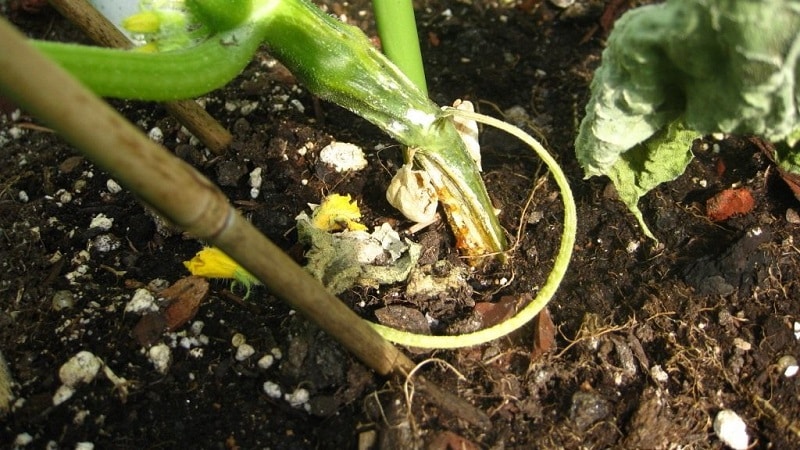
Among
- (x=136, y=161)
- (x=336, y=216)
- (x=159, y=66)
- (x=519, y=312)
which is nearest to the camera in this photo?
(x=136, y=161)

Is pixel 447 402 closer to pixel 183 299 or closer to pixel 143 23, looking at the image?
pixel 183 299

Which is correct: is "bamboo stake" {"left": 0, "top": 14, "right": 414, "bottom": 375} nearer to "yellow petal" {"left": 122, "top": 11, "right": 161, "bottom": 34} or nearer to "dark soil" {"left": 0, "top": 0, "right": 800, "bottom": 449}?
"dark soil" {"left": 0, "top": 0, "right": 800, "bottom": 449}

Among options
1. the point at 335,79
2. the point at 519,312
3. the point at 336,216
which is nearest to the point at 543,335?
the point at 519,312

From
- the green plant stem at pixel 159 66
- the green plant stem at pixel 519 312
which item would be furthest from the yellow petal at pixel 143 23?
the green plant stem at pixel 519 312

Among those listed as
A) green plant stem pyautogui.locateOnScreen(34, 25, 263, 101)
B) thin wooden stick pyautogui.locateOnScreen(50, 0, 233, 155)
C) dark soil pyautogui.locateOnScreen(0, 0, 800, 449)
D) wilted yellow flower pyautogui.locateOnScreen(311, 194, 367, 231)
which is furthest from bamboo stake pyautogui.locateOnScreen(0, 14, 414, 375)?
thin wooden stick pyautogui.locateOnScreen(50, 0, 233, 155)

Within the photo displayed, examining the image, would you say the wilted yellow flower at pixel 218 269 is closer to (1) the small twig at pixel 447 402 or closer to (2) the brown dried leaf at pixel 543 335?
(1) the small twig at pixel 447 402

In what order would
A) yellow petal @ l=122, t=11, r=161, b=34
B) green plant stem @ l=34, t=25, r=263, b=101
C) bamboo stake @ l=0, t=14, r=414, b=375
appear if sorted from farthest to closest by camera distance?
yellow petal @ l=122, t=11, r=161, b=34 → green plant stem @ l=34, t=25, r=263, b=101 → bamboo stake @ l=0, t=14, r=414, b=375
